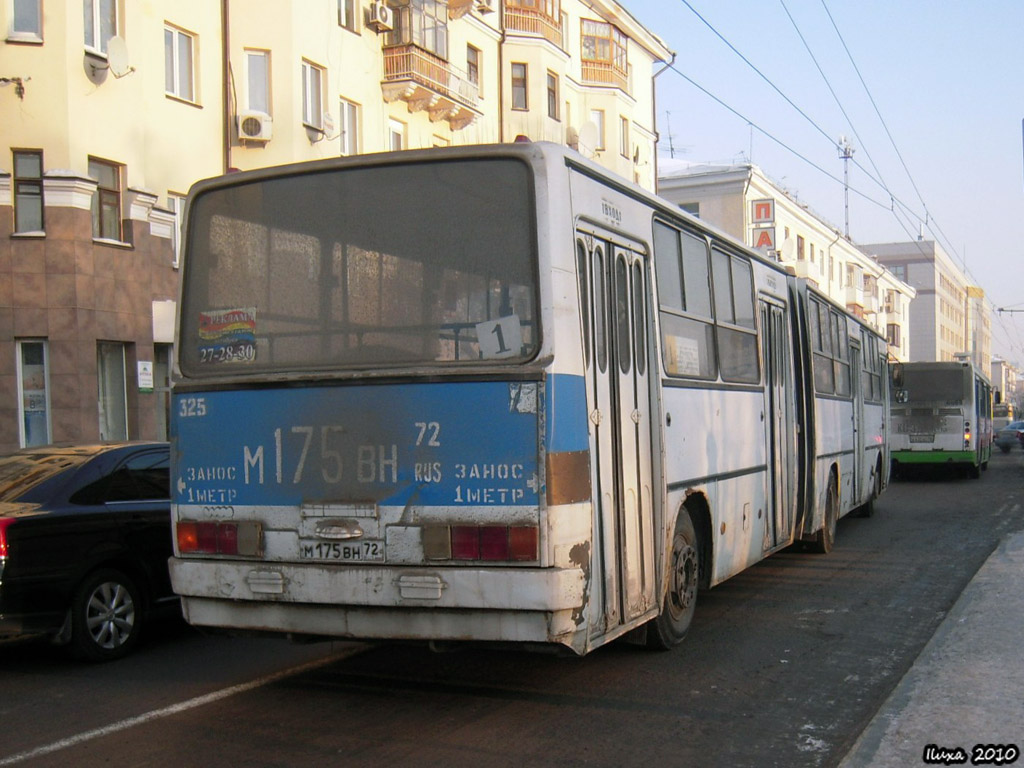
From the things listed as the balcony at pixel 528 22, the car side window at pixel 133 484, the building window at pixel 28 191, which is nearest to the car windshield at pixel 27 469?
the car side window at pixel 133 484

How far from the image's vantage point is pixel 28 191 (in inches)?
795

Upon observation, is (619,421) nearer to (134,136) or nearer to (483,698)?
(483,698)

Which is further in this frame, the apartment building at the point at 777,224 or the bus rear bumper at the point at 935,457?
the apartment building at the point at 777,224

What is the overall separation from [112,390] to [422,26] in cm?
1360

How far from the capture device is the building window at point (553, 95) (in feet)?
125

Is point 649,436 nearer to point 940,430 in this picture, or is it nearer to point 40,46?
point 40,46

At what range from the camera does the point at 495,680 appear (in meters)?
7.12

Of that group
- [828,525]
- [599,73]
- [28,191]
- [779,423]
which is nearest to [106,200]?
[28,191]

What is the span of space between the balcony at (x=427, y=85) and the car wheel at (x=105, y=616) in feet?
73.8

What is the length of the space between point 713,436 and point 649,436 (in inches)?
61.0

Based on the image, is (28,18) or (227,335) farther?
(28,18)

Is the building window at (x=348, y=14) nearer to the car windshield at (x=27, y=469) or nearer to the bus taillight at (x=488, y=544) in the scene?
the car windshield at (x=27, y=469)

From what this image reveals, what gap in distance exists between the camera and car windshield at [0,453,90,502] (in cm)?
776

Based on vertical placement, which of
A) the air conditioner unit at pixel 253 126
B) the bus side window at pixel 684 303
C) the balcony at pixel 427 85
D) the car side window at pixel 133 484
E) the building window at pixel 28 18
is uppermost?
the balcony at pixel 427 85
